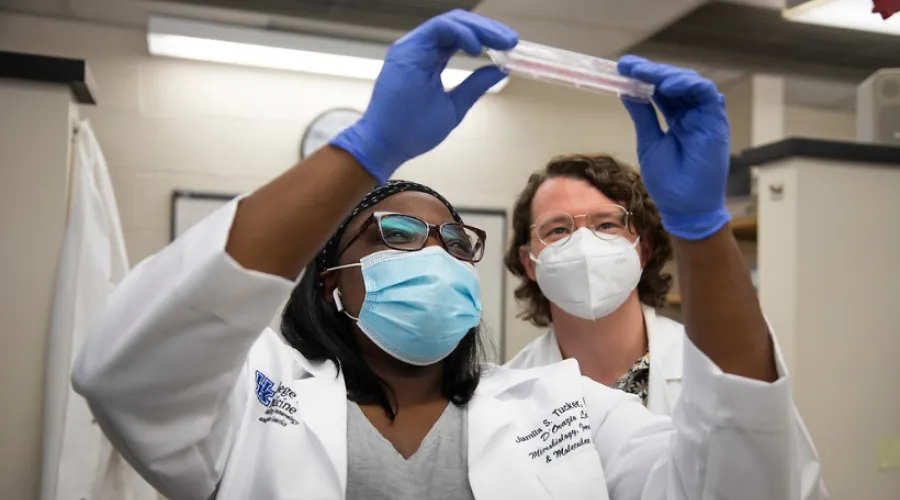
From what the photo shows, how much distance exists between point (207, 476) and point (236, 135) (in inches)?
91.9

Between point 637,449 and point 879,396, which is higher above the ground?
point 637,449

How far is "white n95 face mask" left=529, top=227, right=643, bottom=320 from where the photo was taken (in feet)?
5.50

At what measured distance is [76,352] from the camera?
1.71 meters

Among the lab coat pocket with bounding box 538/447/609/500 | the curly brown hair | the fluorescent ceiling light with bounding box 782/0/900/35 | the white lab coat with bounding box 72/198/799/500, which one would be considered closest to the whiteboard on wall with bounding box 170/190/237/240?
the curly brown hair

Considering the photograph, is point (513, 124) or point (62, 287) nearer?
point (62, 287)

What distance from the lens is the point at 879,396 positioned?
2113 millimetres

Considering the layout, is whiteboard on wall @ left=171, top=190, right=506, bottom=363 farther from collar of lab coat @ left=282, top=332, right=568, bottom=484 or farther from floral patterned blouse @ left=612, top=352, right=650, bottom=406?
collar of lab coat @ left=282, top=332, right=568, bottom=484

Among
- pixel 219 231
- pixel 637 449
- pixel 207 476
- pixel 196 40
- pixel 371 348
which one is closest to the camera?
pixel 219 231

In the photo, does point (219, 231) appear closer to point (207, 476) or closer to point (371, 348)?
point (207, 476)

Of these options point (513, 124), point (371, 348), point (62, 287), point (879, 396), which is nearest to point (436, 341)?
point (371, 348)

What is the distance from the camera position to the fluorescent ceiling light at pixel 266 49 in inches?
109

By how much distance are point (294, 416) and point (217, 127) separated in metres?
2.24

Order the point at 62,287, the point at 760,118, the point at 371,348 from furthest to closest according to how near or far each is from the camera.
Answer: the point at 760,118 → the point at 62,287 → the point at 371,348

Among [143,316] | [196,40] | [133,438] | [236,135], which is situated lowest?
[133,438]
